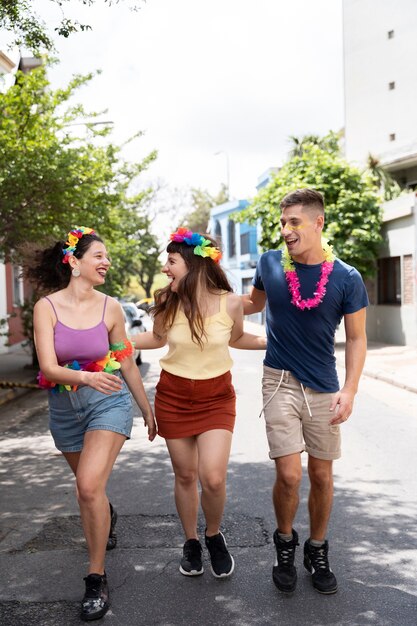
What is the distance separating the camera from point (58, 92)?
13.5m

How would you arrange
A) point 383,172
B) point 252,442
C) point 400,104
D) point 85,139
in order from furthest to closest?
point 400,104, point 383,172, point 85,139, point 252,442

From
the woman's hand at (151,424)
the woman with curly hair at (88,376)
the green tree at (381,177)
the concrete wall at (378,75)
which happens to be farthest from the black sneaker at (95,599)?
the concrete wall at (378,75)

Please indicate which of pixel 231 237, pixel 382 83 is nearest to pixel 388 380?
pixel 382 83

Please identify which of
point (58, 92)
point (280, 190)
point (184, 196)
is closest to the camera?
point (58, 92)

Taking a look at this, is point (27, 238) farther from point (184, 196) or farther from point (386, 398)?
point (184, 196)

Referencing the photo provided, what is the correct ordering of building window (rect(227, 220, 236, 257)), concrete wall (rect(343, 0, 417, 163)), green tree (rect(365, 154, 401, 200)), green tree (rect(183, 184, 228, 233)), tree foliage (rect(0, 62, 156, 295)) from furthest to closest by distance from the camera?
green tree (rect(183, 184, 228, 233)) < building window (rect(227, 220, 236, 257)) < concrete wall (rect(343, 0, 417, 163)) < green tree (rect(365, 154, 401, 200)) < tree foliage (rect(0, 62, 156, 295))

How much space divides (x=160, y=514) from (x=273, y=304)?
2.11 meters

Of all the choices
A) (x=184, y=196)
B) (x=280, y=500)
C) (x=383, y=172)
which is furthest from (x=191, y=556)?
(x=184, y=196)

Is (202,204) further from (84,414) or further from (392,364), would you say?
(84,414)

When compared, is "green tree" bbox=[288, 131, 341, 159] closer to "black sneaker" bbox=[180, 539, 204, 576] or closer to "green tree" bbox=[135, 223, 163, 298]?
"green tree" bbox=[135, 223, 163, 298]

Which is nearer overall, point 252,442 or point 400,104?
point 252,442

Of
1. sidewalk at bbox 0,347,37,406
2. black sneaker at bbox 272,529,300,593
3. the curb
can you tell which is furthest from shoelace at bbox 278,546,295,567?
the curb

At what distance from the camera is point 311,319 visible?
3783mm

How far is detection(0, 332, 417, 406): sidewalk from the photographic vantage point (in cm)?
1266
